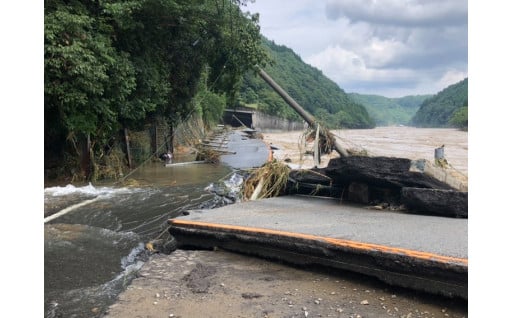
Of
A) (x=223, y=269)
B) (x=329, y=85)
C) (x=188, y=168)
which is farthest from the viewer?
(x=329, y=85)

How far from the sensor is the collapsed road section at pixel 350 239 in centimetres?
346

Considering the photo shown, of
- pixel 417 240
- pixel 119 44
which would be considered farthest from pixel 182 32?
pixel 417 240

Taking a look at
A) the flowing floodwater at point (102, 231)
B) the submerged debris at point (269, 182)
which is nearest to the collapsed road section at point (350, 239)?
the flowing floodwater at point (102, 231)

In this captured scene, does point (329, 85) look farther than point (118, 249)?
Yes

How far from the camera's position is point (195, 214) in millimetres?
5898

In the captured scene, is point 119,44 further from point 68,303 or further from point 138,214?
point 68,303

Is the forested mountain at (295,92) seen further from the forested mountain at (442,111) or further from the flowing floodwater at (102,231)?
the flowing floodwater at (102,231)

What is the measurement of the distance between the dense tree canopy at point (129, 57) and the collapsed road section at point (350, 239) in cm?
594

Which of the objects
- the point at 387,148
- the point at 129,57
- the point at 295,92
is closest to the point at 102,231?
the point at 129,57

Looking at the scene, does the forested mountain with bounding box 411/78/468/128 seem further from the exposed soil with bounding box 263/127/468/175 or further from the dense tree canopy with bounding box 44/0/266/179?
the dense tree canopy with bounding box 44/0/266/179

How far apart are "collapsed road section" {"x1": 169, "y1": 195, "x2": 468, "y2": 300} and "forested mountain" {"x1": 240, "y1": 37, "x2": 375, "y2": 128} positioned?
153 ft

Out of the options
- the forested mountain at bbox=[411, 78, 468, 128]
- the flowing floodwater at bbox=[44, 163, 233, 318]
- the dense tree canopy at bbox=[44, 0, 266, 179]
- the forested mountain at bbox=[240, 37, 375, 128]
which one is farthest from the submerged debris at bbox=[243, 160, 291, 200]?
the forested mountain at bbox=[411, 78, 468, 128]

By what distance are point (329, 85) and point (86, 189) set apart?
117 m

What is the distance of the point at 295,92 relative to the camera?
8638 cm
